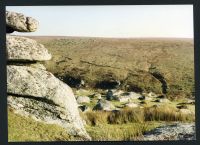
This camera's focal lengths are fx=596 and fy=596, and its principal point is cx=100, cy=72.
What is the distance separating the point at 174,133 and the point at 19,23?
4.12 metres

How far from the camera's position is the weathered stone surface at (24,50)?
1288 centimetres

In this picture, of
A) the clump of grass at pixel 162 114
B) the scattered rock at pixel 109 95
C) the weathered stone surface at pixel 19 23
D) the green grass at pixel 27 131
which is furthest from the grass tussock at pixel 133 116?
the weathered stone surface at pixel 19 23

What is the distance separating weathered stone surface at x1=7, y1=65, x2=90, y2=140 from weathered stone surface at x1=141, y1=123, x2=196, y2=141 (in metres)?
1.40

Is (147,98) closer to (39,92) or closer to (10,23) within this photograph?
(39,92)

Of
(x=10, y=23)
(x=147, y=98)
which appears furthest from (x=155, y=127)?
(x=10, y=23)

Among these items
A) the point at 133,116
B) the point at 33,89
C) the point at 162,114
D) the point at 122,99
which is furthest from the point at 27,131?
the point at 162,114

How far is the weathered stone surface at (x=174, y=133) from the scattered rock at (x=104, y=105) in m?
0.98

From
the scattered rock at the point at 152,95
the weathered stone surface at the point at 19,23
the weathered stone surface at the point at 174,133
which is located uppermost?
the weathered stone surface at the point at 19,23

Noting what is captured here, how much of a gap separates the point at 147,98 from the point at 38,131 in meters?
2.51

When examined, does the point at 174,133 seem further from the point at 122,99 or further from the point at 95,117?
the point at 95,117

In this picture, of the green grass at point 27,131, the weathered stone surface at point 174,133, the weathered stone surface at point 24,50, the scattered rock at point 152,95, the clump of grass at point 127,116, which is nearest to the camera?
the green grass at point 27,131

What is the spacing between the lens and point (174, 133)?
1285cm

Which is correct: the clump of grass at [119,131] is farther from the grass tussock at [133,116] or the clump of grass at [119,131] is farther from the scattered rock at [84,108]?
the scattered rock at [84,108]

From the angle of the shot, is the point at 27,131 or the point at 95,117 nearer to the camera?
the point at 27,131
